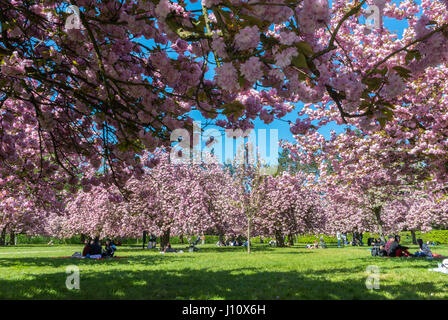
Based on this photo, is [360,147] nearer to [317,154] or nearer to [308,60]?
[317,154]

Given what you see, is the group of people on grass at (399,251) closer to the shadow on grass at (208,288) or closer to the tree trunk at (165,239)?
the shadow on grass at (208,288)

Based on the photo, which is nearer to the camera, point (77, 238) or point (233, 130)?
point (233, 130)

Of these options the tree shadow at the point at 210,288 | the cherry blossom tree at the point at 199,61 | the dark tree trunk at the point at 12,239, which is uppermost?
the cherry blossom tree at the point at 199,61

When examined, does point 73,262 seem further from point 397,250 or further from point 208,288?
point 397,250

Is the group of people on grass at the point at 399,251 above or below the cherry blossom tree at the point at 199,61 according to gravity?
below

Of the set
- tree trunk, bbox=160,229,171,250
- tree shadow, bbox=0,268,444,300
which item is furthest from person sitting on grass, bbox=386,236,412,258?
tree trunk, bbox=160,229,171,250

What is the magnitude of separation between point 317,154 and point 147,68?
9.45 metres

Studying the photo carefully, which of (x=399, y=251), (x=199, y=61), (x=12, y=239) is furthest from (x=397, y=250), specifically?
(x=12, y=239)

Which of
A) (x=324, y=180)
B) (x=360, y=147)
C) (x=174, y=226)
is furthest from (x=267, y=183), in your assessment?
(x=360, y=147)

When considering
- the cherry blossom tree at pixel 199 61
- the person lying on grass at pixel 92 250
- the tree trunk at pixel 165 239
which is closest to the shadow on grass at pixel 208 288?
the cherry blossom tree at pixel 199 61

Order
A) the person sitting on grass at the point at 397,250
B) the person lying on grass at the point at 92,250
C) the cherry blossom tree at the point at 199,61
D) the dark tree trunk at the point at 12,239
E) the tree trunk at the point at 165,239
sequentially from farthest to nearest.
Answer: the dark tree trunk at the point at 12,239, the tree trunk at the point at 165,239, the person lying on grass at the point at 92,250, the person sitting on grass at the point at 397,250, the cherry blossom tree at the point at 199,61

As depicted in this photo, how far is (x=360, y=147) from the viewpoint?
1052 cm

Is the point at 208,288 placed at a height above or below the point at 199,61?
below

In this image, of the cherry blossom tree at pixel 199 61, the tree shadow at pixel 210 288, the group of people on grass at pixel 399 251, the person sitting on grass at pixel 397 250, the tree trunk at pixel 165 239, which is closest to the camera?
the cherry blossom tree at pixel 199 61
